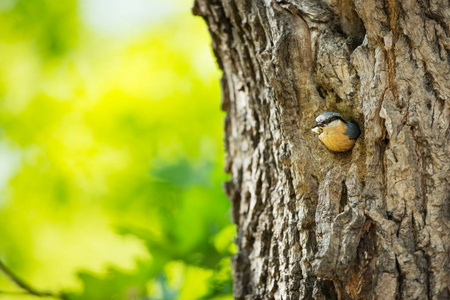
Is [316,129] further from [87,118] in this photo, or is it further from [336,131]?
[87,118]

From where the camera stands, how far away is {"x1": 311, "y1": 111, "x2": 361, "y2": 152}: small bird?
1339 millimetres

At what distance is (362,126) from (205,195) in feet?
4.74

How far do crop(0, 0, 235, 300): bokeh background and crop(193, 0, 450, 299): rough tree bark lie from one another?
102 inches

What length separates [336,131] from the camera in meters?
1.34

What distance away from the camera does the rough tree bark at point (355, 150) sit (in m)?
1.25

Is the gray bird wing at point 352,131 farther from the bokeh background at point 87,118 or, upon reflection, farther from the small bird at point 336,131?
the bokeh background at point 87,118

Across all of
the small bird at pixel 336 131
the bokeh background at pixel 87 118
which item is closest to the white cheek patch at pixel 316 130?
the small bird at pixel 336 131

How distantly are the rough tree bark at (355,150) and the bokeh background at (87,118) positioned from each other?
258 centimetres

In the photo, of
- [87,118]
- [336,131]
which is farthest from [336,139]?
[87,118]

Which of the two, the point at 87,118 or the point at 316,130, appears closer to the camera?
the point at 316,130

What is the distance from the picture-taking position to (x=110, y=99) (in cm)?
476

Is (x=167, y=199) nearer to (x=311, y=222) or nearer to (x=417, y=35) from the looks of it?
(x=311, y=222)

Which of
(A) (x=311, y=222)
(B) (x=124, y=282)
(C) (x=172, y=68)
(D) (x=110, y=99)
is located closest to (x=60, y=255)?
(D) (x=110, y=99)

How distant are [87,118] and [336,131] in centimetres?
368
